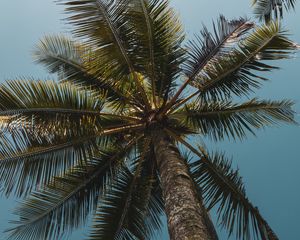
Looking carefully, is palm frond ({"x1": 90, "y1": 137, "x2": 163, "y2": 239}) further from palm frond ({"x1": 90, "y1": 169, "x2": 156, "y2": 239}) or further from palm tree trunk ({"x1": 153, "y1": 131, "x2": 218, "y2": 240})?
palm tree trunk ({"x1": 153, "y1": 131, "x2": 218, "y2": 240})

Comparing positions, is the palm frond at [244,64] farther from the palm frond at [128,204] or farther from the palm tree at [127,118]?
the palm frond at [128,204]

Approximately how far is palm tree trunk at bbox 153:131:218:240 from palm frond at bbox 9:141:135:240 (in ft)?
5.65

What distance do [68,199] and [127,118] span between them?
6.21 ft

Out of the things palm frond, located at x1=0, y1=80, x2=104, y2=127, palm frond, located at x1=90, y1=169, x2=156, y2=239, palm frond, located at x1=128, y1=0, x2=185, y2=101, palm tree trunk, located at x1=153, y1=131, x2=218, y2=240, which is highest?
palm frond, located at x1=128, y1=0, x2=185, y2=101

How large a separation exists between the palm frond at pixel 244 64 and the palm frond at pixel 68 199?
1.87 metres

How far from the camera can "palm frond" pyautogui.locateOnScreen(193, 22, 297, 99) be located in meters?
9.56

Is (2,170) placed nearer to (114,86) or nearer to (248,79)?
(114,86)

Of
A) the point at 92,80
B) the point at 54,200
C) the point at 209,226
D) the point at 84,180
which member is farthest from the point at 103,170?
the point at 209,226

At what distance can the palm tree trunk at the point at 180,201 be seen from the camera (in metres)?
6.17

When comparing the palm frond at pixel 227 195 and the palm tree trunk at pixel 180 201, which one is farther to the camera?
the palm frond at pixel 227 195

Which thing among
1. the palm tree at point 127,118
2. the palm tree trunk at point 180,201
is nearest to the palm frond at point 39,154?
the palm tree at point 127,118

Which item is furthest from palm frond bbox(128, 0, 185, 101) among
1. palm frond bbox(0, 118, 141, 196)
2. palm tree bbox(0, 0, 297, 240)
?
palm frond bbox(0, 118, 141, 196)

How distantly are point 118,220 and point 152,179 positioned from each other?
3.31 ft

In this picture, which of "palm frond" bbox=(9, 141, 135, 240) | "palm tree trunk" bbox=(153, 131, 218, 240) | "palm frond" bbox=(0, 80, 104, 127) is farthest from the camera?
"palm frond" bbox=(9, 141, 135, 240)
